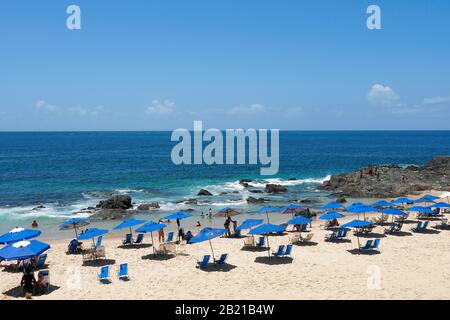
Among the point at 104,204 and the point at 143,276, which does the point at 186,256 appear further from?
the point at 104,204

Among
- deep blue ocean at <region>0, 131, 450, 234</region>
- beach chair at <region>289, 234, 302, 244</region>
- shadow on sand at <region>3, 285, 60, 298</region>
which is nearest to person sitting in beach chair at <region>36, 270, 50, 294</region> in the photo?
shadow on sand at <region>3, 285, 60, 298</region>

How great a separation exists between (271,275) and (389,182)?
32741 mm

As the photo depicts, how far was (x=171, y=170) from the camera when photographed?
68562 millimetres

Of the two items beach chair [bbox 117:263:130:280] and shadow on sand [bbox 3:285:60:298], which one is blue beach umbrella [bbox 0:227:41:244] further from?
beach chair [bbox 117:263:130:280]

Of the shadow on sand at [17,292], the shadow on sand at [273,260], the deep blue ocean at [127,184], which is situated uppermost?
the shadow on sand at [273,260]

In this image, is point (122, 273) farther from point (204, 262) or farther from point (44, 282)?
point (204, 262)

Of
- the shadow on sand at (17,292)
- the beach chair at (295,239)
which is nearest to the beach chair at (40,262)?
the shadow on sand at (17,292)

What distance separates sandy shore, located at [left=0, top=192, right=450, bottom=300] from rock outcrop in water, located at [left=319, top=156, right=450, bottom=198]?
65.8 feet

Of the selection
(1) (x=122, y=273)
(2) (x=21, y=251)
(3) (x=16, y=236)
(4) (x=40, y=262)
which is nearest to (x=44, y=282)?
(2) (x=21, y=251)

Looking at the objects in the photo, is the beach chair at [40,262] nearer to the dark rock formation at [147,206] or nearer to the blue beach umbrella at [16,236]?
the blue beach umbrella at [16,236]

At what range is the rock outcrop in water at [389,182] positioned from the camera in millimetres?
41500

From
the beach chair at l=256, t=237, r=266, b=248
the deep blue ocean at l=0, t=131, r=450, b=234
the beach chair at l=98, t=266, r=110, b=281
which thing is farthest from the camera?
the deep blue ocean at l=0, t=131, r=450, b=234

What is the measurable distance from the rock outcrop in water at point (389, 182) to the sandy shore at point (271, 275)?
65.8 ft

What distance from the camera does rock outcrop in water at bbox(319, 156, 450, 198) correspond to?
41500 mm
